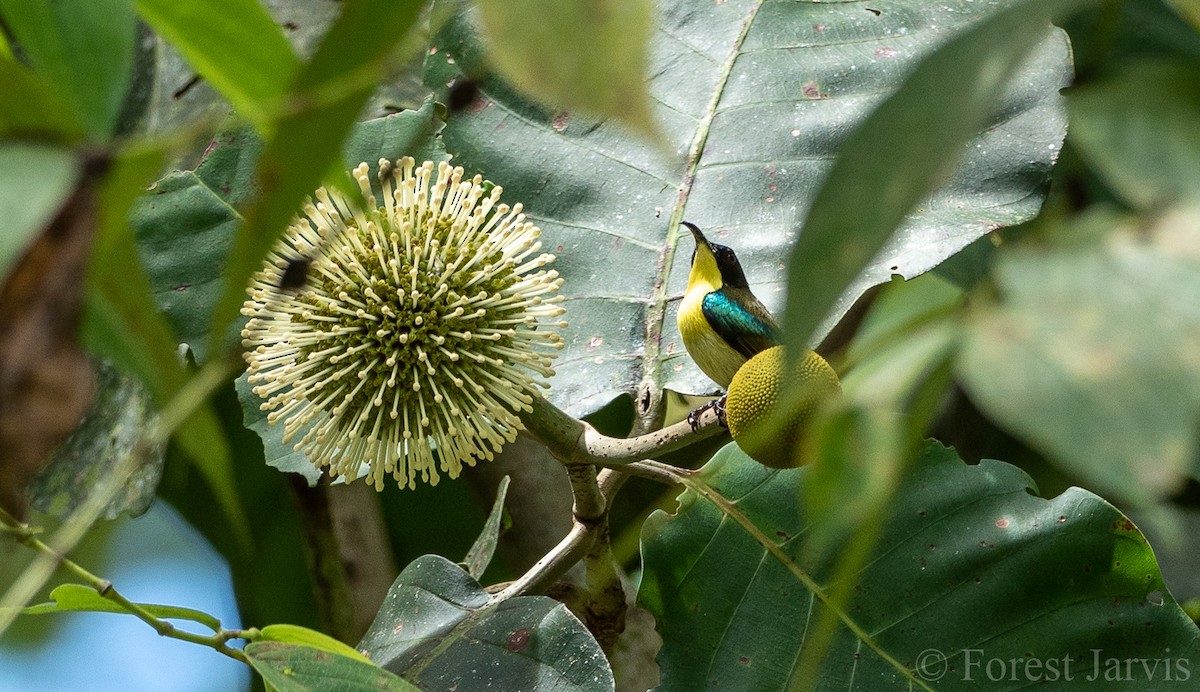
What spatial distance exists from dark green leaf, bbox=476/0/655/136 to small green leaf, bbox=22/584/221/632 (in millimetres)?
581

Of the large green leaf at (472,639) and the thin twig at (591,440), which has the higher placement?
the thin twig at (591,440)

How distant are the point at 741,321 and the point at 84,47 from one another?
0.97 m

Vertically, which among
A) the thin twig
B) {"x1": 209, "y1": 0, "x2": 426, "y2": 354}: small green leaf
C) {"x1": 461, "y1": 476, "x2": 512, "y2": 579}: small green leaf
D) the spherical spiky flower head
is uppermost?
{"x1": 209, "y1": 0, "x2": 426, "y2": 354}: small green leaf

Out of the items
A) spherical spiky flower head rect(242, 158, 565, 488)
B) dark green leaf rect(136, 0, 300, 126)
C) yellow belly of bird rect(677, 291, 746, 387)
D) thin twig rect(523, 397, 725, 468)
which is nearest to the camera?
dark green leaf rect(136, 0, 300, 126)

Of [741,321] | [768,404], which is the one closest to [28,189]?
[768,404]

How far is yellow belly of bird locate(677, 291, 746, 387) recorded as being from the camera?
1.16m

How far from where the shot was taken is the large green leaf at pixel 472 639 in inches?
37.6

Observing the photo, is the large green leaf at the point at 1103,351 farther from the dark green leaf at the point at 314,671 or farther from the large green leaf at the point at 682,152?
the large green leaf at the point at 682,152

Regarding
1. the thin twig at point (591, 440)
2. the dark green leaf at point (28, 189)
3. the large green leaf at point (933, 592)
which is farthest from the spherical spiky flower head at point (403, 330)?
the dark green leaf at point (28, 189)

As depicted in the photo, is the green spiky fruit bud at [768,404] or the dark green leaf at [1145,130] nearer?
the dark green leaf at [1145,130]

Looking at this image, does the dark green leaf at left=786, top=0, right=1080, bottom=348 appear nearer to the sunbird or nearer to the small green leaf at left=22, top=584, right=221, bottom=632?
the small green leaf at left=22, top=584, right=221, bottom=632

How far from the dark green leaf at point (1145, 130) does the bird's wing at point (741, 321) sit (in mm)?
900

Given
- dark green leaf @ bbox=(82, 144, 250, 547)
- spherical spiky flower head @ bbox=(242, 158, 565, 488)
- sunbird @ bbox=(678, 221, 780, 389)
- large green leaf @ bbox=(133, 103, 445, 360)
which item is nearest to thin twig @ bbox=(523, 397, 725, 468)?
spherical spiky flower head @ bbox=(242, 158, 565, 488)

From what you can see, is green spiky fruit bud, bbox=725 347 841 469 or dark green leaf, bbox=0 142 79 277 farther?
green spiky fruit bud, bbox=725 347 841 469
